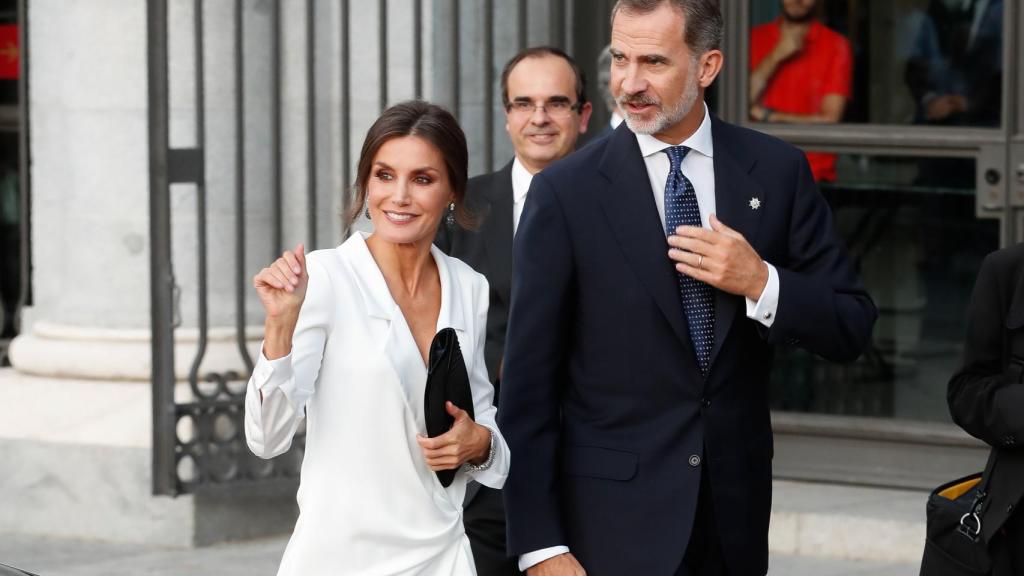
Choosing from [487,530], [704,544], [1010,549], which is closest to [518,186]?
[487,530]

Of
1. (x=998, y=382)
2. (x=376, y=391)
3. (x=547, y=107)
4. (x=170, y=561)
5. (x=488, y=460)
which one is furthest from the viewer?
(x=170, y=561)

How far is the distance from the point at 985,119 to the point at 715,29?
3543 mm

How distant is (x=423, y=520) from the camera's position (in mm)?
3648

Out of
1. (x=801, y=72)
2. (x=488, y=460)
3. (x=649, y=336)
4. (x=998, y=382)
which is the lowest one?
(x=488, y=460)

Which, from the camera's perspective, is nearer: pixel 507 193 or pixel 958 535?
pixel 958 535

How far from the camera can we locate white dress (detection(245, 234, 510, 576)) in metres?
3.57

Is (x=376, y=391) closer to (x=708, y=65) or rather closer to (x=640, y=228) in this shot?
(x=640, y=228)

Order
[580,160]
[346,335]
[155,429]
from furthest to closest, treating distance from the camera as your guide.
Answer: [155,429], [580,160], [346,335]

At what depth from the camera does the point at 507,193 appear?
518 cm

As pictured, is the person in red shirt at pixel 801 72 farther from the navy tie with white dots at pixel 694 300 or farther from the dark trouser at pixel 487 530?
the navy tie with white dots at pixel 694 300

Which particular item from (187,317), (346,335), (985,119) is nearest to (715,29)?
(346,335)

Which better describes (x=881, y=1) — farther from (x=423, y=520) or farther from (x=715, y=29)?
(x=423, y=520)

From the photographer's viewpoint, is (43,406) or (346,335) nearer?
(346,335)

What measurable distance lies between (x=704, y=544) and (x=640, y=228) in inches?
26.1
